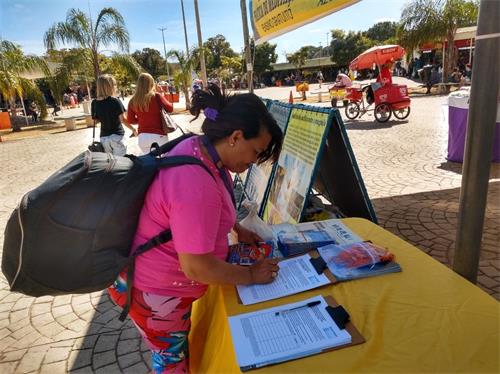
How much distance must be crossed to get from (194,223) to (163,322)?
61cm

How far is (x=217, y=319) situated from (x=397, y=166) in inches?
225

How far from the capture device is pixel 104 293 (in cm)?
352

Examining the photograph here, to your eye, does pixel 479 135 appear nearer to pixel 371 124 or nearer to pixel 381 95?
pixel 381 95

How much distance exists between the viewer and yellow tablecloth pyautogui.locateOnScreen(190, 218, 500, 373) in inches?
46.8

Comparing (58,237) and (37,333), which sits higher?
(58,237)

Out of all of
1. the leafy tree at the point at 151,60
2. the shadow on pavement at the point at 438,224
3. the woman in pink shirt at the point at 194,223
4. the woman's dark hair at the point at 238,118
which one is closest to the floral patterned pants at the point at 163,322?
the woman in pink shirt at the point at 194,223

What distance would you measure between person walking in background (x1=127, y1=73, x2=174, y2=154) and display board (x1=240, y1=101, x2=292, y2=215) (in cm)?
171

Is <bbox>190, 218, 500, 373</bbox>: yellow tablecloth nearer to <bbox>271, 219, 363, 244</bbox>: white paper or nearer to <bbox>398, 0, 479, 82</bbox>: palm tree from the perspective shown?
<bbox>271, 219, 363, 244</bbox>: white paper

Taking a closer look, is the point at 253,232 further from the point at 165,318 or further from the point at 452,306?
the point at 452,306

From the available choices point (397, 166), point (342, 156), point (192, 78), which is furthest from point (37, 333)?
point (192, 78)

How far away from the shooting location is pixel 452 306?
1.43 m

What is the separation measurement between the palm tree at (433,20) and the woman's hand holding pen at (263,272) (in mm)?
22503

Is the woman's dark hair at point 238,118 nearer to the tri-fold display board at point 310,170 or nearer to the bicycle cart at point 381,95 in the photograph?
the tri-fold display board at point 310,170

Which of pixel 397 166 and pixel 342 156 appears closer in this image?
pixel 342 156
